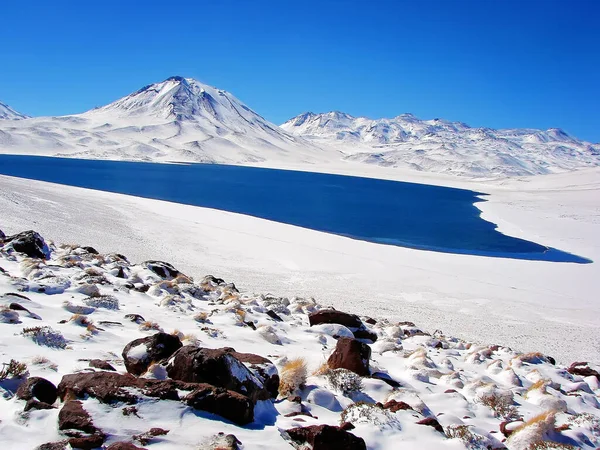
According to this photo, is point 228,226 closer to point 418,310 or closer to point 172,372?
point 418,310

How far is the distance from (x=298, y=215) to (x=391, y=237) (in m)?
11.6

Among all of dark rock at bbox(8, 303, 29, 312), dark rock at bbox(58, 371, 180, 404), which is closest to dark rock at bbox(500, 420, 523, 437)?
dark rock at bbox(58, 371, 180, 404)

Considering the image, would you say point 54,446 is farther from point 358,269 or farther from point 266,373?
point 358,269

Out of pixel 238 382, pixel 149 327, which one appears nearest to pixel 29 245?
pixel 149 327

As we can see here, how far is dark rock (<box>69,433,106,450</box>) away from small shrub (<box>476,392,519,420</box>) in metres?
5.20

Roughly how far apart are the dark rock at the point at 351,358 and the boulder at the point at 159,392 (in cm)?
268

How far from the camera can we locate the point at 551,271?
88.0 feet

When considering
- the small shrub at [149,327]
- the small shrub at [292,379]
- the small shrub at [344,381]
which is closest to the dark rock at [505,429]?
the small shrub at [344,381]

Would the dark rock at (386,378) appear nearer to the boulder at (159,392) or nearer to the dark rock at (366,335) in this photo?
the boulder at (159,392)

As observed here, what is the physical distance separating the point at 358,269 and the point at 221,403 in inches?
754

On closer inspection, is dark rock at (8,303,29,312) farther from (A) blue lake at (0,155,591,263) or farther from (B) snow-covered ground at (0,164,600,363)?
(A) blue lake at (0,155,591,263)

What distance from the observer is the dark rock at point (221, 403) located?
174 inches

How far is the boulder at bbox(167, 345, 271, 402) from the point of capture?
191 inches

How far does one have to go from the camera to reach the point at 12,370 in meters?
4.69
